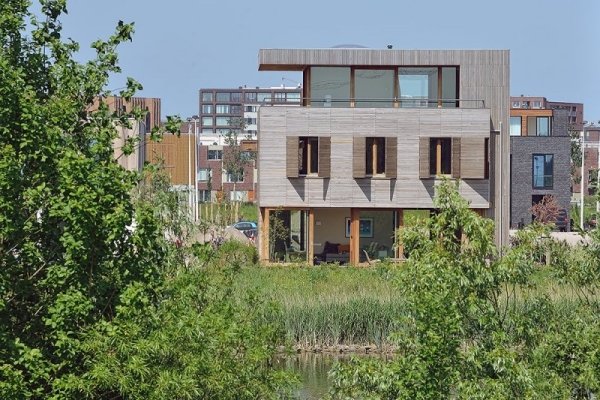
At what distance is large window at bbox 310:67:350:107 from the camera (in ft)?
129

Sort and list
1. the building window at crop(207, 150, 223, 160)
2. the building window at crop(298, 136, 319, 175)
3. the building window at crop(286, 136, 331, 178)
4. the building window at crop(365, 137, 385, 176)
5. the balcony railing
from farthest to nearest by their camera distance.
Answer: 1. the building window at crop(207, 150, 223, 160)
2. the balcony railing
3. the building window at crop(365, 137, 385, 176)
4. the building window at crop(298, 136, 319, 175)
5. the building window at crop(286, 136, 331, 178)

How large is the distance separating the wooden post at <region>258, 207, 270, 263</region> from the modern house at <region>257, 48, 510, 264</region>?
0.03 meters

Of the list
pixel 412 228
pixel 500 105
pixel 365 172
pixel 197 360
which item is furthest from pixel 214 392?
pixel 500 105

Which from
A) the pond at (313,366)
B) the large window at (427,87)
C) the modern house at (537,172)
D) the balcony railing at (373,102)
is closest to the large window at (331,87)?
the balcony railing at (373,102)

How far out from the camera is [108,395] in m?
11.1

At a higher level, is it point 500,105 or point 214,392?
point 500,105

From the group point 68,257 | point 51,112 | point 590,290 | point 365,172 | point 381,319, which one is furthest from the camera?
point 365,172

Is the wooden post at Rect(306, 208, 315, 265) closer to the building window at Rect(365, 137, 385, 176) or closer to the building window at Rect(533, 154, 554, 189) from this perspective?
the building window at Rect(365, 137, 385, 176)

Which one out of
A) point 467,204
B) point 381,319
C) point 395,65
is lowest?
point 381,319

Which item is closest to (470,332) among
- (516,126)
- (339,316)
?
(339,316)

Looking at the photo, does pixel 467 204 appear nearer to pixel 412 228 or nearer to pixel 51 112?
pixel 412 228

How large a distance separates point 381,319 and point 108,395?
42.3 ft

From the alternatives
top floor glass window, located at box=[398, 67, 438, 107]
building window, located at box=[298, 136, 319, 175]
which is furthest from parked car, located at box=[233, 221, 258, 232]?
top floor glass window, located at box=[398, 67, 438, 107]

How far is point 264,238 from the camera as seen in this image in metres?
38.5
